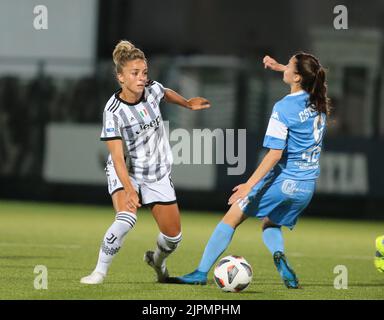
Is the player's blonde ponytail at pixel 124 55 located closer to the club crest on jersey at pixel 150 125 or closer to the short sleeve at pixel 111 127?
the short sleeve at pixel 111 127

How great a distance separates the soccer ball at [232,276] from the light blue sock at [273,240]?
13.0 inches

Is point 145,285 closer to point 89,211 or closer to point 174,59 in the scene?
point 89,211

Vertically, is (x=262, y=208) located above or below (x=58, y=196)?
above

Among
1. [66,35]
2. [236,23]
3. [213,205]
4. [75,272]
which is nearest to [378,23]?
[236,23]

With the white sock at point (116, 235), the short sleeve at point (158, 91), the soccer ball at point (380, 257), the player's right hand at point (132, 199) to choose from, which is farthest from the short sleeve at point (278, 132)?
the soccer ball at point (380, 257)

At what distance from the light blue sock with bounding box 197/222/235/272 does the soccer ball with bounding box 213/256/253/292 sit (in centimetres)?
17

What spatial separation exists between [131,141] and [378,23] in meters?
19.2

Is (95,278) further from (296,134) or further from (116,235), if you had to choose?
(296,134)

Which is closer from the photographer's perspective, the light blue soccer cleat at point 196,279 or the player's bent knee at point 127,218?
the player's bent knee at point 127,218

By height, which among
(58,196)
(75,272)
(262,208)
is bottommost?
(58,196)

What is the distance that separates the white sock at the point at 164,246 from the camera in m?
8.93

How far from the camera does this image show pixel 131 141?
348 inches

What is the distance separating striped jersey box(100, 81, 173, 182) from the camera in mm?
8711
